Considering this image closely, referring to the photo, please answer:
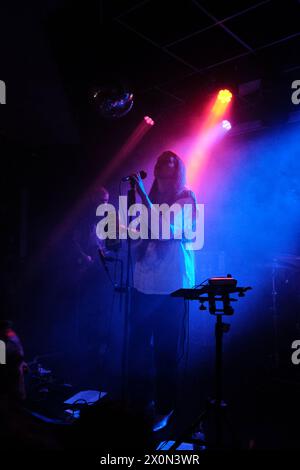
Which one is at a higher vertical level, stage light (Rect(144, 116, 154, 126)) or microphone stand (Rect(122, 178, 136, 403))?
stage light (Rect(144, 116, 154, 126))

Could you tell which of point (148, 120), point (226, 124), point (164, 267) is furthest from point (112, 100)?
point (226, 124)

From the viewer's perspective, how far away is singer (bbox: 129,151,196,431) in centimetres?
278

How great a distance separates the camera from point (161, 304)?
9.23 ft

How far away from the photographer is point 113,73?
3.79 m

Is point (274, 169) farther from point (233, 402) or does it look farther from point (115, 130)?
point (233, 402)

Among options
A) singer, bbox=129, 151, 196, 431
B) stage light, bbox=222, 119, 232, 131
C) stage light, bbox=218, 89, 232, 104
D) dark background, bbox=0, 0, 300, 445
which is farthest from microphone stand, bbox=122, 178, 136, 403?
stage light, bbox=222, 119, 232, 131

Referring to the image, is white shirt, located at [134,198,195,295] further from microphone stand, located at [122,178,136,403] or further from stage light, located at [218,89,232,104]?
stage light, located at [218,89,232,104]

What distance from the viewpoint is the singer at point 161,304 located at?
2777 millimetres

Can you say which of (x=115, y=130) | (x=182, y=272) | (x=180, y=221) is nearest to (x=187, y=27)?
(x=115, y=130)

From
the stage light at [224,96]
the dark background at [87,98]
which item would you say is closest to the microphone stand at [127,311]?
the dark background at [87,98]

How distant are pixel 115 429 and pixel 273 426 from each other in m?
2.12

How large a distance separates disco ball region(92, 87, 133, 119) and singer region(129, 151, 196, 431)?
1339 millimetres

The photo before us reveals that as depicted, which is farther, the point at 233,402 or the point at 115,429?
the point at 233,402
